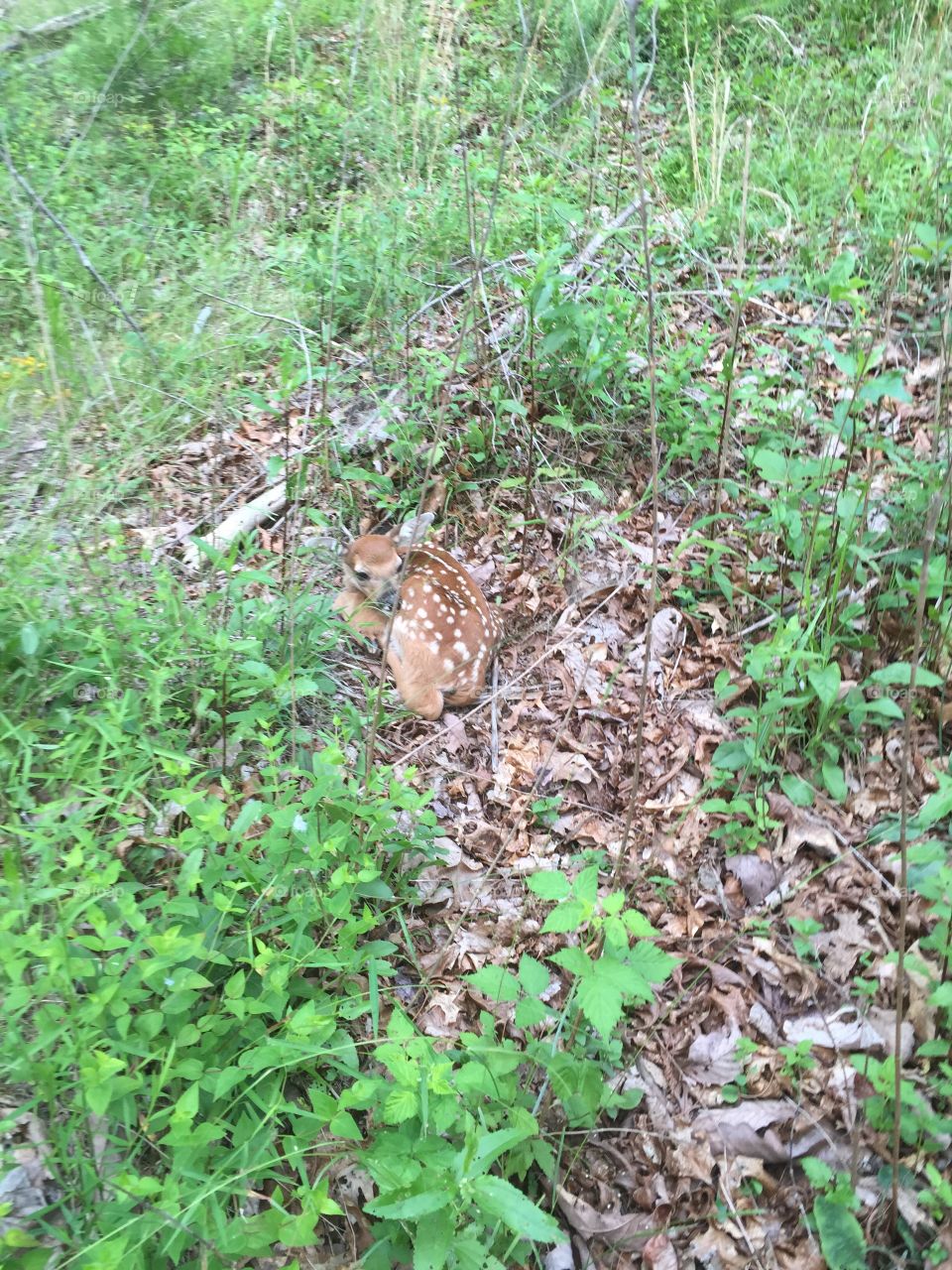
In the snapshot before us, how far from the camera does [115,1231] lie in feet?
4.98

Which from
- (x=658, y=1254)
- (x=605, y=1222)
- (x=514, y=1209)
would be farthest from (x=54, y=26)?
(x=658, y=1254)

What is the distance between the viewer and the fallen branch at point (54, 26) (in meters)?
5.83

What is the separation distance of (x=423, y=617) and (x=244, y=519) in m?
1.06

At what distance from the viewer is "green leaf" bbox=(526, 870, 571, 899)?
1.90m

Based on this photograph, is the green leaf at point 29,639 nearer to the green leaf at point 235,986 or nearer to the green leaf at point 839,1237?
the green leaf at point 235,986

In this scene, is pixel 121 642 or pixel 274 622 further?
pixel 274 622

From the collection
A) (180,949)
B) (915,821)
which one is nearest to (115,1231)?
(180,949)

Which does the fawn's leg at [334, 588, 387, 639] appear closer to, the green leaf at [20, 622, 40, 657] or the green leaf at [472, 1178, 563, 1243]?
the green leaf at [20, 622, 40, 657]

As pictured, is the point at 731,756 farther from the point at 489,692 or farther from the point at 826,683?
the point at 489,692

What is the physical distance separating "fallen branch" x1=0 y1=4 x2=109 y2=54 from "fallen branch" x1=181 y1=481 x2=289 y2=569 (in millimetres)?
4613

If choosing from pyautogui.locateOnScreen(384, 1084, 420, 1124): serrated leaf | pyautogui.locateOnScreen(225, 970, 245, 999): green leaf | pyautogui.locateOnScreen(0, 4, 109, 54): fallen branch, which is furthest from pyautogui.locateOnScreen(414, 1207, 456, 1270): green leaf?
pyautogui.locateOnScreen(0, 4, 109, 54): fallen branch

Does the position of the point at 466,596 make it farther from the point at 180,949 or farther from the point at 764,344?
the point at 764,344

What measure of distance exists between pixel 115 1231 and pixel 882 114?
257 inches

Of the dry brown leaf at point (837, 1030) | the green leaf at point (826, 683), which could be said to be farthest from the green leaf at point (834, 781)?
the dry brown leaf at point (837, 1030)
